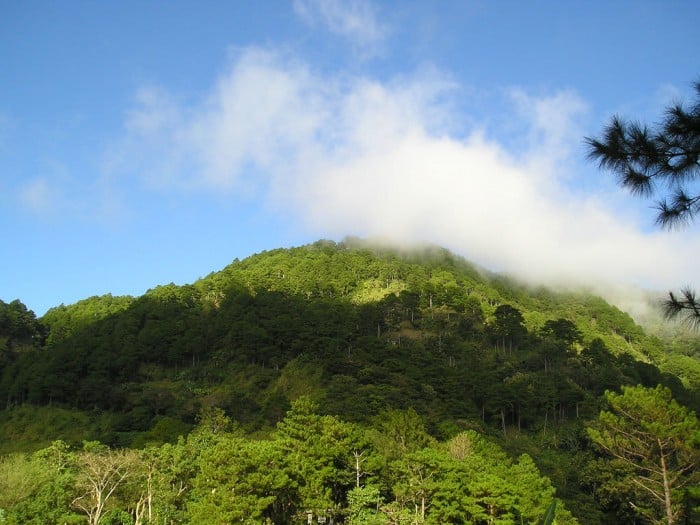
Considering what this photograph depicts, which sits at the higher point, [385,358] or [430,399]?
[385,358]

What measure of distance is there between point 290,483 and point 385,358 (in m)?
31.0

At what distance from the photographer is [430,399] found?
48031 millimetres

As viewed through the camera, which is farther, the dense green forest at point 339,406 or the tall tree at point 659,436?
the dense green forest at point 339,406

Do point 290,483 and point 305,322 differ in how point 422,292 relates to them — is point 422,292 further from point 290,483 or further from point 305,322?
point 290,483

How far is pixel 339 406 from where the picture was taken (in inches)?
1654

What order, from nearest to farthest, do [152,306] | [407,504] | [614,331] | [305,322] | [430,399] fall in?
[407,504] → [430,399] → [305,322] → [152,306] → [614,331]

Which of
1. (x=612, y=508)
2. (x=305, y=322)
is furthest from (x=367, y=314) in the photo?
(x=612, y=508)

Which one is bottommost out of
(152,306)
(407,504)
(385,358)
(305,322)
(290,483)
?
(407,504)

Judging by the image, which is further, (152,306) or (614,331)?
(614,331)

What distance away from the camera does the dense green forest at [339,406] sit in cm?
2456

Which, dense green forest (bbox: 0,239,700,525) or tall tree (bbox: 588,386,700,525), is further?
dense green forest (bbox: 0,239,700,525)

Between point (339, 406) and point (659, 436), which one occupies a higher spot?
point (339, 406)

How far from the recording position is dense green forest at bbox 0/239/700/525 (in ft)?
80.6

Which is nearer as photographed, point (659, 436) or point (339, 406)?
point (659, 436)
